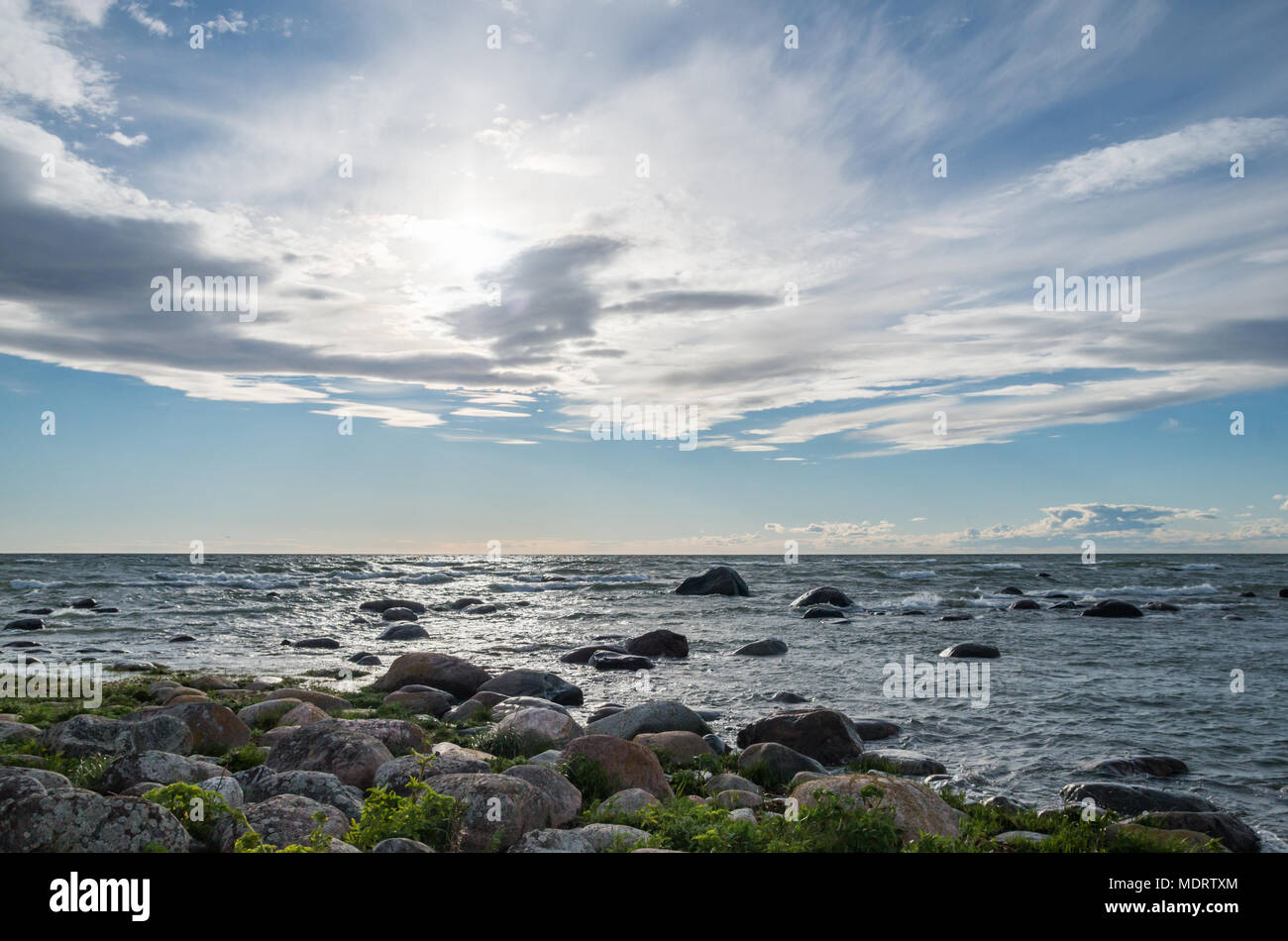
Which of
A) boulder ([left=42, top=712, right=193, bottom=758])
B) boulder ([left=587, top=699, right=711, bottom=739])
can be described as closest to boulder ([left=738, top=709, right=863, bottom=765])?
boulder ([left=587, top=699, right=711, bottom=739])

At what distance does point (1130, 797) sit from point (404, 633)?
27.5 m

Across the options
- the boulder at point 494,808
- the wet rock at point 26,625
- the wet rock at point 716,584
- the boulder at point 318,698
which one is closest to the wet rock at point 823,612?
the wet rock at point 716,584

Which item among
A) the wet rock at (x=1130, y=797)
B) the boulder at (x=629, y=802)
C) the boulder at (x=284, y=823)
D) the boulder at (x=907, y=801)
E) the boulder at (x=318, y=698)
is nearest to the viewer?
the boulder at (x=284, y=823)

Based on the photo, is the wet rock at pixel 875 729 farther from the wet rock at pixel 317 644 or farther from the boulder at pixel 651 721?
the wet rock at pixel 317 644

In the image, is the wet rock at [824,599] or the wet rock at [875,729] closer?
the wet rock at [875,729]

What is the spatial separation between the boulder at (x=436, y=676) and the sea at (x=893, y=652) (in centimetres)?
235

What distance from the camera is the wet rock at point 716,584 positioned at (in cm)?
5153

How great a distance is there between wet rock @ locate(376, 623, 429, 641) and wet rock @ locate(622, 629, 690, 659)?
10.0 meters

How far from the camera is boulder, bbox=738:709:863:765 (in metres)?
14.1
